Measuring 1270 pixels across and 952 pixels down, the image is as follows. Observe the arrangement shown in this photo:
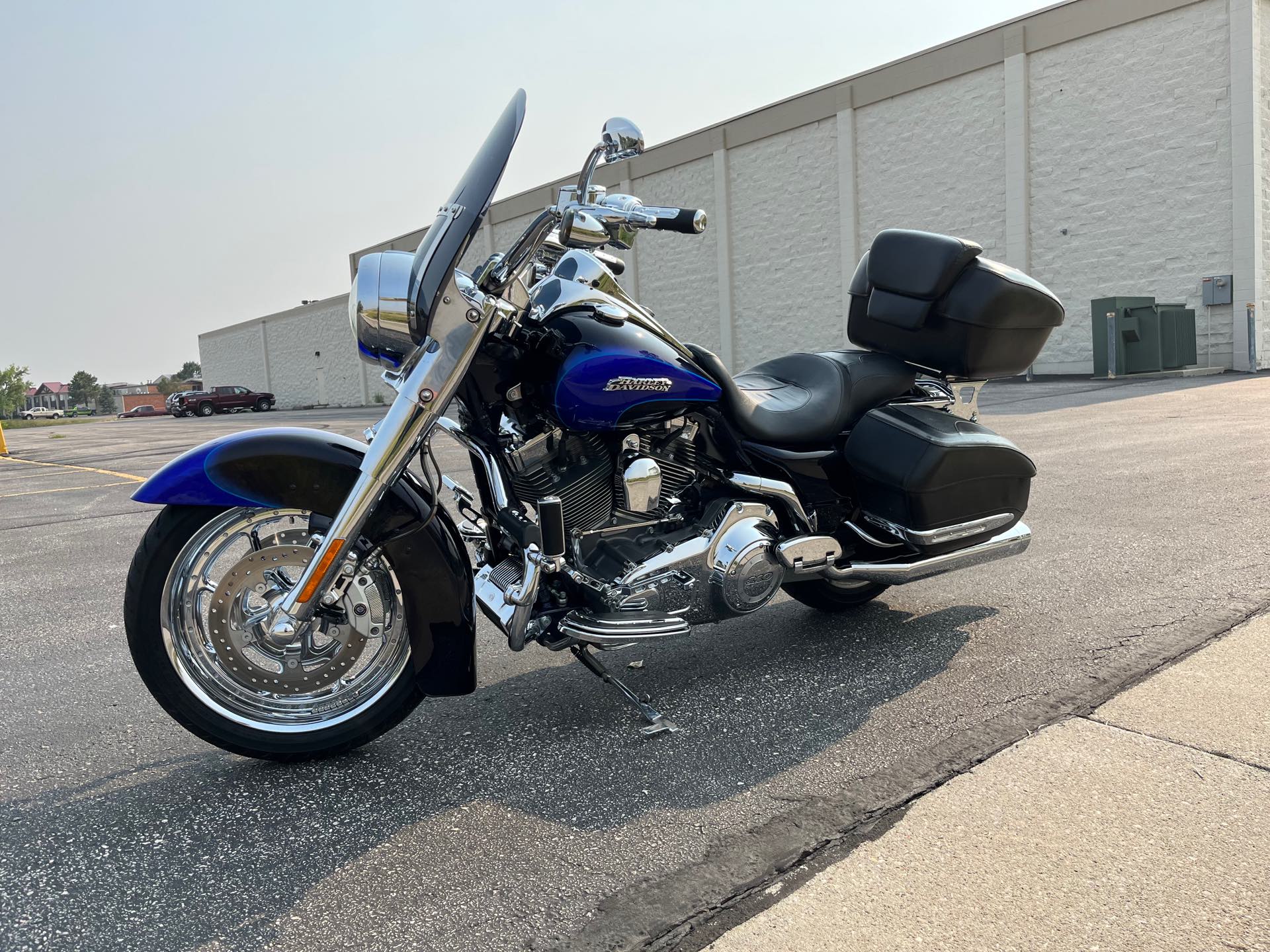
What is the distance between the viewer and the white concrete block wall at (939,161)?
22422 millimetres

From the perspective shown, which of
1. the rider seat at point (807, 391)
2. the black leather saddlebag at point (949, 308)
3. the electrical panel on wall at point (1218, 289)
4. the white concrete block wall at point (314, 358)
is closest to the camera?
the rider seat at point (807, 391)

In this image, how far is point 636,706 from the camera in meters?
2.93

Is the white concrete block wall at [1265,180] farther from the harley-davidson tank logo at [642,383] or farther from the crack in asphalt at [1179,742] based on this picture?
the harley-davidson tank logo at [642,383]

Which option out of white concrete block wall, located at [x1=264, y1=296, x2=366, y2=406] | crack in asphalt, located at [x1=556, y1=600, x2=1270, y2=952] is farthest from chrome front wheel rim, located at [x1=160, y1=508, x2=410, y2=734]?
white concrete block wall, located at [x1=264, y1=296, x2=366, y2=406]

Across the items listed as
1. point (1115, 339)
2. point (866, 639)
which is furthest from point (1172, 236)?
point (866, 639)

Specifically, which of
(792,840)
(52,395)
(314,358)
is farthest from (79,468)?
(52,395)

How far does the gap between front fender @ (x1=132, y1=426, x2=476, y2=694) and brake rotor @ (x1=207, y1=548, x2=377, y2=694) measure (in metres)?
0.17

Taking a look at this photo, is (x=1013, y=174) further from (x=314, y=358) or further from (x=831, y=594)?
(x=314, y=358)

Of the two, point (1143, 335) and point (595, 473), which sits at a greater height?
point (1143, 335)

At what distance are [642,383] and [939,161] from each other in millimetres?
23442

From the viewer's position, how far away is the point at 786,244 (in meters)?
27.6

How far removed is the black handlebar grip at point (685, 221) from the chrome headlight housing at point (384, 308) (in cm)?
75

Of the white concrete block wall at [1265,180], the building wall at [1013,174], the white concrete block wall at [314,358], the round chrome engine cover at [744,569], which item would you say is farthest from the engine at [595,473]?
the white concrete block wall at [314,358]

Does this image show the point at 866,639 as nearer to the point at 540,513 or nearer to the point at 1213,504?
the point at 540,513
